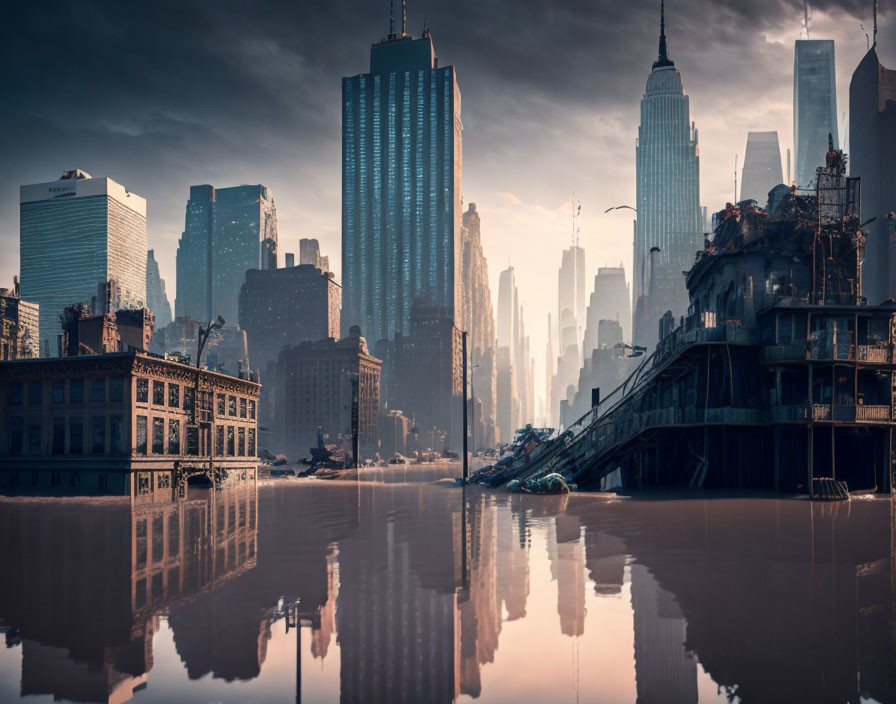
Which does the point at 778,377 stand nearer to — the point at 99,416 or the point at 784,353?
the point at 784,353

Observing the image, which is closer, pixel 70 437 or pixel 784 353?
pixel 784 353

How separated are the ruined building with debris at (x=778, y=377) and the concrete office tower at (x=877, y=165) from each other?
150682 millimetres

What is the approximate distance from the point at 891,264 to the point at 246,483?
170231 millimetres

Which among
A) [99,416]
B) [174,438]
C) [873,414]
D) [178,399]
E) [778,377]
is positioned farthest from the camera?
[178,399]

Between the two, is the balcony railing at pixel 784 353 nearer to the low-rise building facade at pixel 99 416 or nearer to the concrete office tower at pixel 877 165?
the low-rise building facade at pixel 99 416

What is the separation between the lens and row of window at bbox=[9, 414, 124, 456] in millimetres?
51250

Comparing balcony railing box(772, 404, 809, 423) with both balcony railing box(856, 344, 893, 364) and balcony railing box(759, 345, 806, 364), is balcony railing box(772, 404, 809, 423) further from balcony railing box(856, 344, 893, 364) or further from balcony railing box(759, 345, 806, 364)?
balcony railing box(856, 344, 893, 364)

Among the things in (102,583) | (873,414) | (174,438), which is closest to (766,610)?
(102,583)

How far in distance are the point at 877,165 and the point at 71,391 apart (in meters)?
204

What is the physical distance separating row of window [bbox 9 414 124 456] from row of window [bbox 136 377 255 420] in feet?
9.27

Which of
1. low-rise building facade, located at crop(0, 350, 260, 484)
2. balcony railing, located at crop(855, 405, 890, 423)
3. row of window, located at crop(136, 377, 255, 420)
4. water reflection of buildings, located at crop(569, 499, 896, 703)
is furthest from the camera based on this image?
row of window, located at crop(136, 377, 255, 420)

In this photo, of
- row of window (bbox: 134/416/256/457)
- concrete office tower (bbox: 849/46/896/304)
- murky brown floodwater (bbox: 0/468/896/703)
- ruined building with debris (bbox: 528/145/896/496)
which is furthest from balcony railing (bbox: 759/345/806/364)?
concrete office tower (bbox: 849/46/896/304)

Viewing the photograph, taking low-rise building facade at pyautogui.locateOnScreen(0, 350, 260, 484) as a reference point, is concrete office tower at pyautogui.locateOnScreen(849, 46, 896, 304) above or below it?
above

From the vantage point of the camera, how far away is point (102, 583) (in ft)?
54.1
